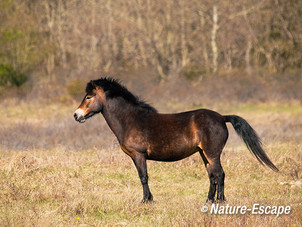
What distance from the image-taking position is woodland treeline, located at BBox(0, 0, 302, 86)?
34.2m

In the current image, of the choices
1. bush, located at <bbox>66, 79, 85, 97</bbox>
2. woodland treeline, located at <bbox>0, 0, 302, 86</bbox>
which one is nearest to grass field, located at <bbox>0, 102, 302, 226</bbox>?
bush, located at <bbox>66, 79, 85, 97</bbox>

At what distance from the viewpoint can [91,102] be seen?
7.37 meters

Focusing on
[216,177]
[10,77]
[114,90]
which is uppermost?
[114,90]

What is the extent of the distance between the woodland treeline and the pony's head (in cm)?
2500

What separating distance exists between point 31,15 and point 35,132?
18227 millimetres

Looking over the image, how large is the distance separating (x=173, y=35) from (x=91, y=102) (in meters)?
29.0

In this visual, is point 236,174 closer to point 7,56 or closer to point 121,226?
point 121,226

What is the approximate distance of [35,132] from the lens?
15.9 m

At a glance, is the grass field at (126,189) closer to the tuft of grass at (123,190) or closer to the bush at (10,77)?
the tuft of grass at (123,190)

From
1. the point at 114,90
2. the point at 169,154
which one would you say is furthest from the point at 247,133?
the point at 114,90

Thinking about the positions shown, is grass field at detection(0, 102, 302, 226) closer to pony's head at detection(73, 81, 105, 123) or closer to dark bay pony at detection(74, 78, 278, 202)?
dark bay pony at detection(74, 78, 278, 202)

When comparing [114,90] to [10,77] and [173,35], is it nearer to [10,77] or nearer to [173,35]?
[10,77]

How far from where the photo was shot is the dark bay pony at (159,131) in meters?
6.99

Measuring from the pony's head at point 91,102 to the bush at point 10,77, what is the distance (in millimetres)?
22633
